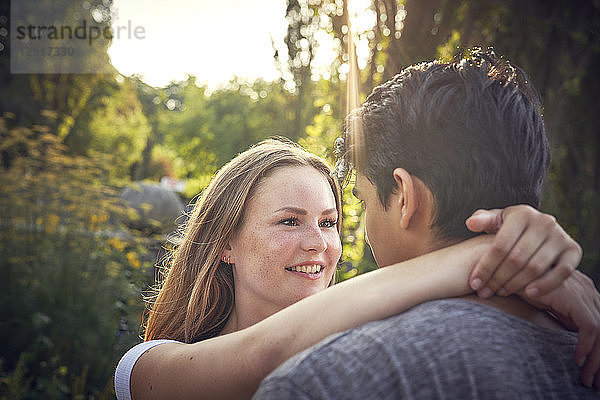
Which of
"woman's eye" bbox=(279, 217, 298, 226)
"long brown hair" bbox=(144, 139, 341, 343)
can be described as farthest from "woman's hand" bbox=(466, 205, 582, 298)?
"long brown hair" bbox=(144, 139, 341, 343)

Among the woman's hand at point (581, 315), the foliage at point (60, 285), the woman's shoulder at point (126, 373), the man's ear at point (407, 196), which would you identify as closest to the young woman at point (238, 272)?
the woman's shoulder at point (126, 373)

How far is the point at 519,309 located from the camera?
4.07 feet

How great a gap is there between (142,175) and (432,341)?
32.8 metres

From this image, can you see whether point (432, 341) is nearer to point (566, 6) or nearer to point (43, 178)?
point (566, 6)

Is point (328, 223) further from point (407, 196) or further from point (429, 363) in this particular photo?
point (429, 363)

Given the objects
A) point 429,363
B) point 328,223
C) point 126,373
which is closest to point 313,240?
point 328,223

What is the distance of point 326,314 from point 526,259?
44 centimetres

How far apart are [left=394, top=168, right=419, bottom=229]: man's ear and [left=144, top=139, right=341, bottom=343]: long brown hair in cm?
119

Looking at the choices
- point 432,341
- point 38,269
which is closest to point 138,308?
point 38,269

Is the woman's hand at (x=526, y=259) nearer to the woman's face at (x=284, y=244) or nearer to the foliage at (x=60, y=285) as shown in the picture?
the woman's face at (x=284, y=244)

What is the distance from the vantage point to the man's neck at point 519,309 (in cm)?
121

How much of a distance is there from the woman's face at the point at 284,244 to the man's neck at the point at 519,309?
3.80 ft

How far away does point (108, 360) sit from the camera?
173 inches

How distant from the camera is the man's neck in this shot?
121 cm
